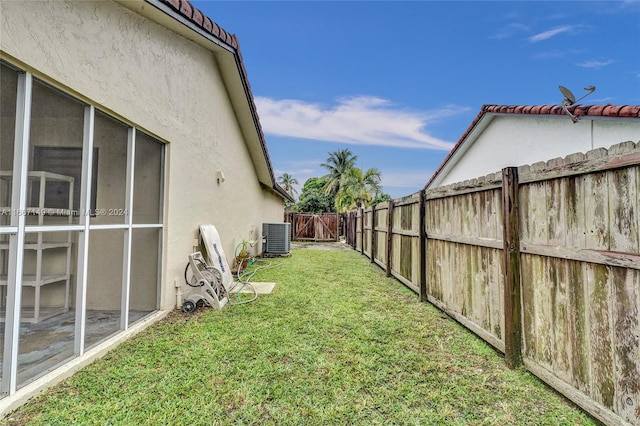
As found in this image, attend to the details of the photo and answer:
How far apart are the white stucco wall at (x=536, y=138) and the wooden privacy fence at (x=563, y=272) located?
3224 millimetres

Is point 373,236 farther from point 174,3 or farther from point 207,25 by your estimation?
point 174,3

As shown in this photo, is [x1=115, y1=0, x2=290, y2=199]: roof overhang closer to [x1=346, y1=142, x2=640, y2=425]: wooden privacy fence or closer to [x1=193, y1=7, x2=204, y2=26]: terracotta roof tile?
[x1=193, y1=7, x2=204, y2=26]: terracotta roof tile

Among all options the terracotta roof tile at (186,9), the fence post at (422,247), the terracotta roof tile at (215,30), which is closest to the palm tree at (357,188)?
the fence post at (422,247)

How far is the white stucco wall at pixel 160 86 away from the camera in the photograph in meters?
2.21

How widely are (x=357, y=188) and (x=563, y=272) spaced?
23.5 meters

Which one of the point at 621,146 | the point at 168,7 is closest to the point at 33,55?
the point at 168,7

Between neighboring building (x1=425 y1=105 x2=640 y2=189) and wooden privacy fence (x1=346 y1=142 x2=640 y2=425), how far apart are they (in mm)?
3158

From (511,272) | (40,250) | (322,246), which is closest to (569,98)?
(511,272)

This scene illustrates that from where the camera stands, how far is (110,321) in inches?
131

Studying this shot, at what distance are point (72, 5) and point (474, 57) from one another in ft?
47.7

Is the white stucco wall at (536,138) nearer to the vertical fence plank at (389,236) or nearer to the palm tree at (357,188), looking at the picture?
the vertical fence plank at (389,236)

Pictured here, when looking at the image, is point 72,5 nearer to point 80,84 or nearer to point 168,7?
point 80,84

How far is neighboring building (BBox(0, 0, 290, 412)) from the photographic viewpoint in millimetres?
2100

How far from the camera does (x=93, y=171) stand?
3.10 metres
